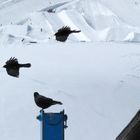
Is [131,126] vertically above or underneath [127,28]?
above

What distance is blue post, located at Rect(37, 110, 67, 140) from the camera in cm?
284

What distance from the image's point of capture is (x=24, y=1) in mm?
9836

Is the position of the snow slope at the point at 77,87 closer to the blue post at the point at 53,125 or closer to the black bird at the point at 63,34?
the blue post at the point at 53,125

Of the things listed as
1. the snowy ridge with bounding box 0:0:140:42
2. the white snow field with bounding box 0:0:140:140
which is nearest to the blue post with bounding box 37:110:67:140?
the white snow field with bounding box 0:0:140:140

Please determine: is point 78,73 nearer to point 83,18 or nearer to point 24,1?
point 83,18

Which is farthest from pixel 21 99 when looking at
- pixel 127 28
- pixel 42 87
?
pixel 127 28

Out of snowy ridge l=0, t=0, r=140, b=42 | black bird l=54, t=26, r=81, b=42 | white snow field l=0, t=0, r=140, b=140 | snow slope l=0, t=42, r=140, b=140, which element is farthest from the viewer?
snowy ridge l=0, t=0, r=140, b=42

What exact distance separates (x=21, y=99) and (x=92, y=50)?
2236 mm

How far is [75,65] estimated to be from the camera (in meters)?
6.18

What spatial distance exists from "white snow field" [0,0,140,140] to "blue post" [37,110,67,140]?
3.68ft

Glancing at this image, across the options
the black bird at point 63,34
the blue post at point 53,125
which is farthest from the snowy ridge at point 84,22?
the blue post at point 53,125

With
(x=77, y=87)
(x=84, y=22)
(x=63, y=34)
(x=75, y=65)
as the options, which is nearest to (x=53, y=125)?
(x=63, y=34)

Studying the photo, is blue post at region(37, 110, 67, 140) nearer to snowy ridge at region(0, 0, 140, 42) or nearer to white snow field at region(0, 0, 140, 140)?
white snow field at region(0, 0, 140, 140)

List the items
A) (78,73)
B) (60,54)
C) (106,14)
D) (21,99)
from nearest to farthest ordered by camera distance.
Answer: (21,99), (78,73), (60,54), (106,14)
